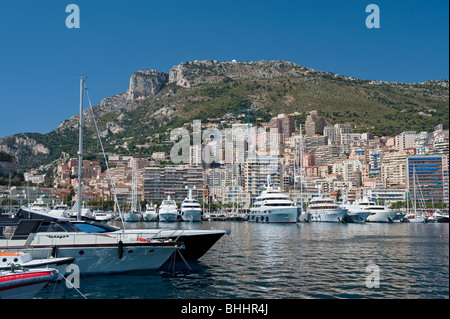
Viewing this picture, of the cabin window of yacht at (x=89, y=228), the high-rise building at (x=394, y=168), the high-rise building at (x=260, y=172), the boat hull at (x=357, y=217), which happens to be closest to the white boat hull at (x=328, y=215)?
the boat hull at (x=357, y=217)

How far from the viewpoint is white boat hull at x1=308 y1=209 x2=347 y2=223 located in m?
74.1

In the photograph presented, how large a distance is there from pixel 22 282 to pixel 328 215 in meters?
68.8

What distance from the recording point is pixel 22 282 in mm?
10648

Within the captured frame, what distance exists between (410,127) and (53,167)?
13728 centimetres

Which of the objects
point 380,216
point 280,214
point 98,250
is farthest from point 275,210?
point 98,250

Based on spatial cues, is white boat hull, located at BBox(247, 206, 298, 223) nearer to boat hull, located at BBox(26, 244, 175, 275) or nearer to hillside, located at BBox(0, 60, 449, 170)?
A: boat hull, located at BBox(26, 244, 175, 275)

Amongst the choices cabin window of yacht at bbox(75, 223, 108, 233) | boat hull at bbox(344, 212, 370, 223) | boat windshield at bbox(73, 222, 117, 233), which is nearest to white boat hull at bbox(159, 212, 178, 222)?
boat hull at bbox(344, 212, 370, 223)

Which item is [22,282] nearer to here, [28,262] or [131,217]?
[28,262]

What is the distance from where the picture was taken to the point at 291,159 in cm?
16238

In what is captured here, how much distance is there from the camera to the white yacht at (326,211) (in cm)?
7419

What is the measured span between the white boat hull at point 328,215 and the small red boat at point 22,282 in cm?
6719

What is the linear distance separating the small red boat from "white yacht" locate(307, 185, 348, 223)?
2645 inches

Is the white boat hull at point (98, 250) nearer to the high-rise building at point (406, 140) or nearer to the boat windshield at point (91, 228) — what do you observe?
the boat windshield at point (91, 228)
